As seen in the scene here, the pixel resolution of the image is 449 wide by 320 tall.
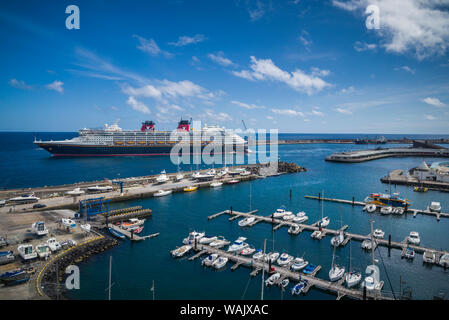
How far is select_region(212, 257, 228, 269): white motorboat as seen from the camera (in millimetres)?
21500

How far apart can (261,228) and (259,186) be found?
22.9 m

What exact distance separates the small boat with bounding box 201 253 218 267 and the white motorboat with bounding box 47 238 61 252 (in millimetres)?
11998

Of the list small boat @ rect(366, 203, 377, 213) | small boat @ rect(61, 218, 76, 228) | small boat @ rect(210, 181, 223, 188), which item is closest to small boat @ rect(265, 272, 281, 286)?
small boat @ rect(61, 218, 76, 228)

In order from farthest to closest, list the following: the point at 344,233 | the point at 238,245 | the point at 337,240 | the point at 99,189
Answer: the point at 99,189 < the point at 344,233 < the point at 337,240 < the point at 238,245

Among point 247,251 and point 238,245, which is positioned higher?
point 238,245

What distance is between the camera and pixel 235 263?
2197 cm

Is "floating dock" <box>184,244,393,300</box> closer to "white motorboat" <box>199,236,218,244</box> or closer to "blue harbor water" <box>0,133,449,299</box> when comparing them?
"blue harbor water" <box>0,133,449,299</box>

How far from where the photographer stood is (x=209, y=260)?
22047 mm

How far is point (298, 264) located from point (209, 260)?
708 centimetres

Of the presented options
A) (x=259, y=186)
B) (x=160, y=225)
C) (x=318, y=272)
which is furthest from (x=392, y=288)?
(x=259, y=186)

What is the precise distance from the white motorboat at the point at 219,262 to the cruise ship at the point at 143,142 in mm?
80736

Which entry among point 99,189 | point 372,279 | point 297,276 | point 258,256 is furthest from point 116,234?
point 372,279

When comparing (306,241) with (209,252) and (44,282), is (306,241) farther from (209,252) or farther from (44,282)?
(44,282)

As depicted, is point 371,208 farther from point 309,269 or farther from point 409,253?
point 309,269
